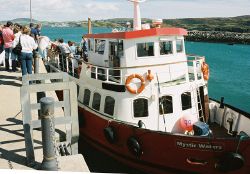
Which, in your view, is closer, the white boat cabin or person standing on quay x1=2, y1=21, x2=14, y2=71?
the white boat cabin

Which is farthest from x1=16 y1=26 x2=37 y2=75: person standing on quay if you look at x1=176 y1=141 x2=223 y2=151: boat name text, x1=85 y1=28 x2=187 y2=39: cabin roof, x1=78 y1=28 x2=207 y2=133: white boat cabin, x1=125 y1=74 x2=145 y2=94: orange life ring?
x1=176 y1=141 x2=223 y2=151: boat name text

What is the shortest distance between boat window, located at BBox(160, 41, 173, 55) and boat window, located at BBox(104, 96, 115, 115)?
7.41ft

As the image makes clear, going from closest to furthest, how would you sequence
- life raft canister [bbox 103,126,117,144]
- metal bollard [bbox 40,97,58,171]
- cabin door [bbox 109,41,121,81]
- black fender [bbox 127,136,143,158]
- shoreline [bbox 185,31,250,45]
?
metal bollard [bbox 40,97,58,171] → black fender [bbox 127,136,143,158] → life raft canister [bbox 103,126,117,144] → cabin door [bbox 109,41,121,81] → shoreline [bbox 185,31,250,45]

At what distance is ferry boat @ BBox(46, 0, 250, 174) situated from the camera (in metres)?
9.34

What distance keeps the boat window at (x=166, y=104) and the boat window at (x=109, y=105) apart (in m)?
1.57

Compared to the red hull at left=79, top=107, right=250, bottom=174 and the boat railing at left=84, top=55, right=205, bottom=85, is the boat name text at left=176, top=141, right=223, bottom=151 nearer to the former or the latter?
the red hull at left=79, top=107, right=250, bottom=174

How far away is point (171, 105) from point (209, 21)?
602 feet

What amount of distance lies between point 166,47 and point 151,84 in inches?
60.3

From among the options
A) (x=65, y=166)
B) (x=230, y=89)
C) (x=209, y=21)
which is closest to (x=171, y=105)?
(x=65, y=166)

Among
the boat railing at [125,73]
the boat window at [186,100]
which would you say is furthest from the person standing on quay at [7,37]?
the boat window at [186,100]

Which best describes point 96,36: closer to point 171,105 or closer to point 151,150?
point 171,105

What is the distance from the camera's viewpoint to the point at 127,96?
10.6 m

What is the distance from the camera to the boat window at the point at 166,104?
10672 millimetres

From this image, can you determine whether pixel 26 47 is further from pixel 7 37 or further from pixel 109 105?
pixel 109 105
